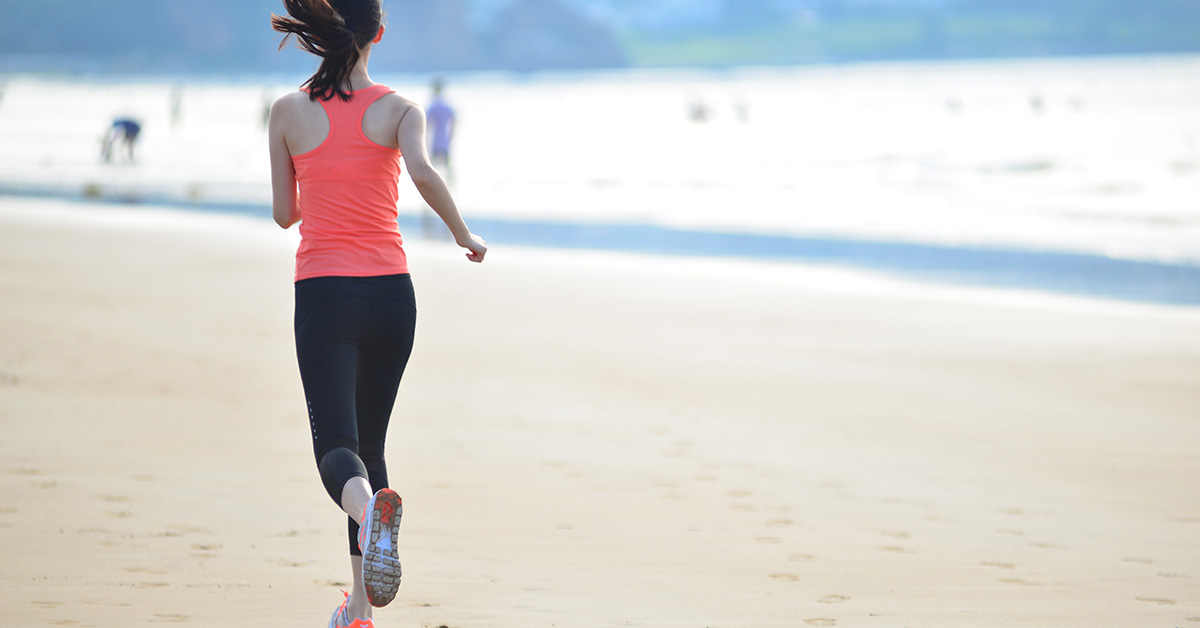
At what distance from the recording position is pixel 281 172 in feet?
10.1

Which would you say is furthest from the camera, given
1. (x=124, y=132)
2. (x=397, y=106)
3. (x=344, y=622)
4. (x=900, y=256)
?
(x=124, y=132)

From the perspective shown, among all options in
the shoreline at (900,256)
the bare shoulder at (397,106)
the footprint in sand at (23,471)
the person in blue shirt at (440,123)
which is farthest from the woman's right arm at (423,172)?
the person in blue shirt at (440,123)

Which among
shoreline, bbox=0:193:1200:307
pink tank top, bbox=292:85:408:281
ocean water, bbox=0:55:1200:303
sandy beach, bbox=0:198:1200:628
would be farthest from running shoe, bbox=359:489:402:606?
ocean water, bbox=0:55:1200:303

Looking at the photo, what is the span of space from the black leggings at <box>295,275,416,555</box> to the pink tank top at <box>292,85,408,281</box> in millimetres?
47

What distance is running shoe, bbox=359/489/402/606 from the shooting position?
111 inches

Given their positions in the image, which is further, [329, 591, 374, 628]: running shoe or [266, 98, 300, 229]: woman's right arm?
[329, 591, 374, 628]: running shoe

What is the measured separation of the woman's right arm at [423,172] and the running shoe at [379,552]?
0.68 metres

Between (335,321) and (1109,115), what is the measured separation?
69.2 m

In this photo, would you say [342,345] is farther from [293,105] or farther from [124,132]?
[124,132]

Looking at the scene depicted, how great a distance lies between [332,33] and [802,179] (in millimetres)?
28189

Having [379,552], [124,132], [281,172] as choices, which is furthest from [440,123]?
[379,552]

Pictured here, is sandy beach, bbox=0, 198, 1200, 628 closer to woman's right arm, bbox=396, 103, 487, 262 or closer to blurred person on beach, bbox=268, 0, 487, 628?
blurred person on beach, bbox=268, 0, 487, 628

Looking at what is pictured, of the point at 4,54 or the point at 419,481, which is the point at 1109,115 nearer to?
the point at 419,481

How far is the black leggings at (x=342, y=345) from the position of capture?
297cm
